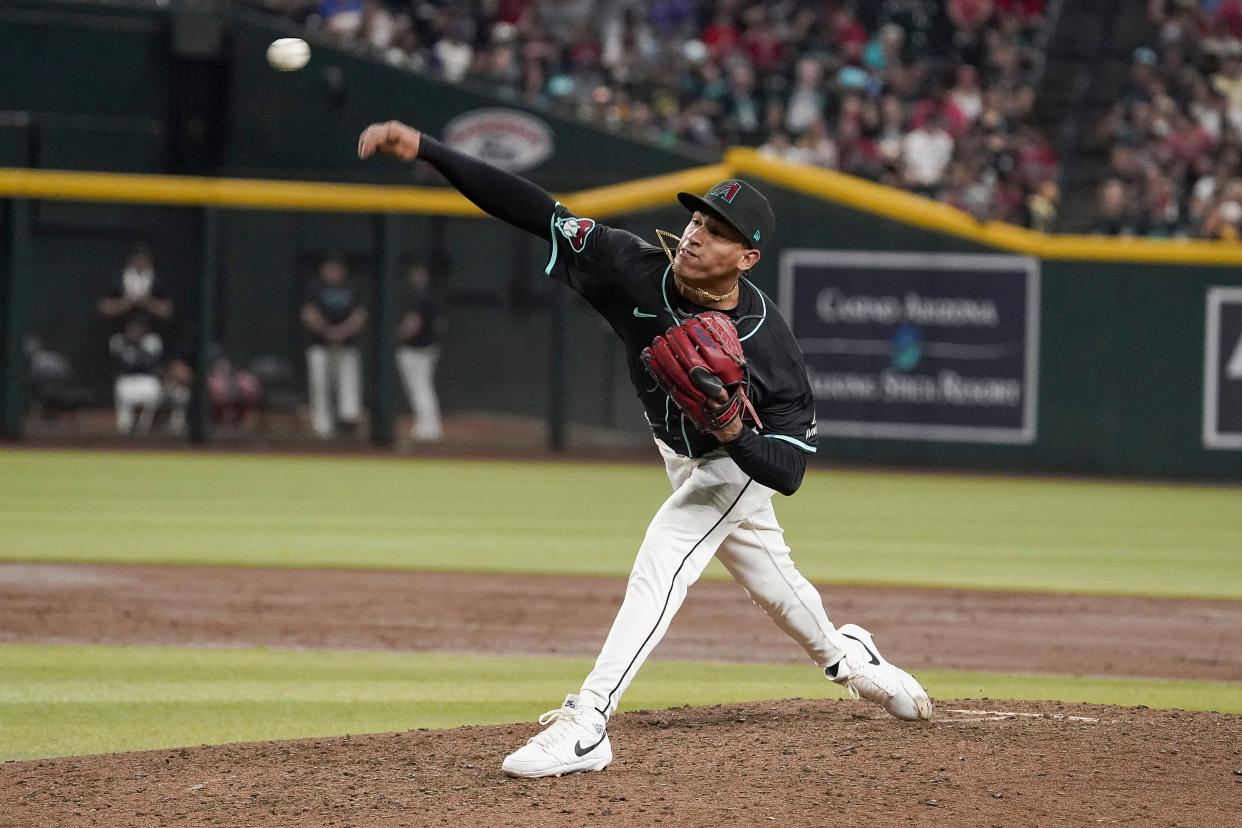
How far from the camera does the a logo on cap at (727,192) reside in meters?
4.33

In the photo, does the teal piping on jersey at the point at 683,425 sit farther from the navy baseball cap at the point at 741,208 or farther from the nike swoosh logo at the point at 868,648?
the nike swoosh logo at the point at 868,648

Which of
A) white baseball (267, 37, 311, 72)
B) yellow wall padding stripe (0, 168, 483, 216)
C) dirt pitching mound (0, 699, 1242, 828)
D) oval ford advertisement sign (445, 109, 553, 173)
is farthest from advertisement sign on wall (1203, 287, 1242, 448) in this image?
white baseball (267, 37, 311, 72)

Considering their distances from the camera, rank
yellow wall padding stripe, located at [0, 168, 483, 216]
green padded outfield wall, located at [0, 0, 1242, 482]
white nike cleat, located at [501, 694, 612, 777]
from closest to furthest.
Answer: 1. white nike cleat, located at [501, 694, 612, 777]
2. green padded outfield wall, located at [0, 0, 1242, 482]
3. yellow wall padding stripe, located at [0, 168, 483, 216]

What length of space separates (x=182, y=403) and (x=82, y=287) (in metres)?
2.07

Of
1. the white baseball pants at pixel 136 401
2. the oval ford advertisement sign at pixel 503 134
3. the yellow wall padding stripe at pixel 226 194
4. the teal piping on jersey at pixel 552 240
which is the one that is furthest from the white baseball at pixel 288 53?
the oval ford advertisement sign at pixel 503 134

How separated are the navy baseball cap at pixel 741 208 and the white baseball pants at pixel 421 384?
1177 centimetres

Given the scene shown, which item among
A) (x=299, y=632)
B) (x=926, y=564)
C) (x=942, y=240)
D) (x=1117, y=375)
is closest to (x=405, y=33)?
(x=942, y=240)

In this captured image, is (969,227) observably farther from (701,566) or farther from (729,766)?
(729,766)

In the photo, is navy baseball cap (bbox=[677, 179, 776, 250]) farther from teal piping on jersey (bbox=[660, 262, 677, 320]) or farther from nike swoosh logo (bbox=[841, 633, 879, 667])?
nike swoosh logo (bbox=[841, 633, 879, 667])

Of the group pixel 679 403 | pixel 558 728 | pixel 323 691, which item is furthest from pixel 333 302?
pixel 679 403

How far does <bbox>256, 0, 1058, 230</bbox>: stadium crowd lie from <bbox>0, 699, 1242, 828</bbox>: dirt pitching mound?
42.3ft

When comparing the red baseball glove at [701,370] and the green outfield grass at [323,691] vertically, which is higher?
the red baseball glove at [701,370]

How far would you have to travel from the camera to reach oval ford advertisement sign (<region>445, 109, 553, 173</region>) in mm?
18453

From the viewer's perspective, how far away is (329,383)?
16.3 metres
